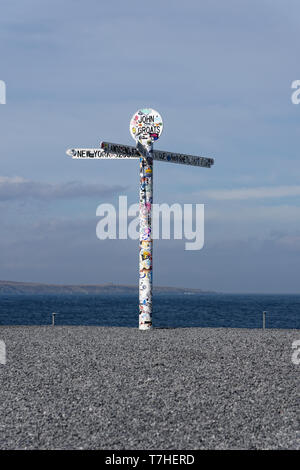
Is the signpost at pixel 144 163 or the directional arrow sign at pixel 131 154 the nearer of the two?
the directional arrow sign at pixel 131 154

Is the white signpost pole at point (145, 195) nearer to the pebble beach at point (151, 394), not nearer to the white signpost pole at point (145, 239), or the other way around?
the white signpost pole at point (145, 239)

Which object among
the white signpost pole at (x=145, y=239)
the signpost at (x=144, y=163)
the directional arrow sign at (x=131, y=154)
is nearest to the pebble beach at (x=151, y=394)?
the white signpost pole at (x=145, y=239)

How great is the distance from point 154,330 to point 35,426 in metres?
11.9

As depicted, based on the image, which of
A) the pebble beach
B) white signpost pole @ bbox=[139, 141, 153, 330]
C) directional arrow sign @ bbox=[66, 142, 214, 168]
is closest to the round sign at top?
white signpost pole @ bbox=[139, 141, 153, 330]

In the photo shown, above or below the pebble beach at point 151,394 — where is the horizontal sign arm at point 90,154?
above

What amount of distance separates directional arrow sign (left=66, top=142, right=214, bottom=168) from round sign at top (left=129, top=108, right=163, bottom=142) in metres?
0.63

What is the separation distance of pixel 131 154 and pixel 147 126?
141cm

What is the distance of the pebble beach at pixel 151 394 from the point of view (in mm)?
9727

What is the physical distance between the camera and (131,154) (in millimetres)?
22094

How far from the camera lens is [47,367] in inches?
583

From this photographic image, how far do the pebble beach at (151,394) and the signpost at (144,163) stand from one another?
369cm

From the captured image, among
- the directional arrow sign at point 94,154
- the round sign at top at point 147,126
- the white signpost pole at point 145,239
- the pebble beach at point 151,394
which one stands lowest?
the pebble beach at point 151,394

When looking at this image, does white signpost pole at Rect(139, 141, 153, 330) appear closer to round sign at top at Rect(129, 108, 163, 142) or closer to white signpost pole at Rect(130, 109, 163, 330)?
white signpost pole at Rect(130, 109, 163, 330)
